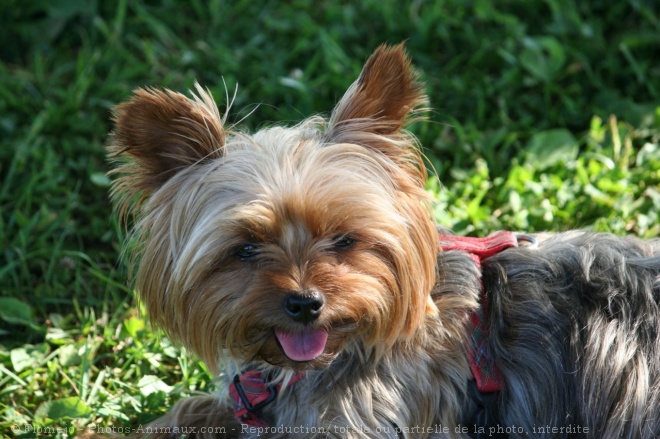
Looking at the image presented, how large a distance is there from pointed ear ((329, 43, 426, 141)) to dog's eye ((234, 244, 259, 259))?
594 millimetres

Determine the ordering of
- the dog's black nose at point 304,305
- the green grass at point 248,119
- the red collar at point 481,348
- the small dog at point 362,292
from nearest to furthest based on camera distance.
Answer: the dog's black nose at point 304,305, the small dog at point 362,292, the red collar at point 481,348, the green grass at point 248,119

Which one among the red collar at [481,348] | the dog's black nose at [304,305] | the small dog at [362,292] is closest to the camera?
the dog's black nose at [304,305]

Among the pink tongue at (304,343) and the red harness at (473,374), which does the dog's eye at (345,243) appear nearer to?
the pink tongue at (304,343)

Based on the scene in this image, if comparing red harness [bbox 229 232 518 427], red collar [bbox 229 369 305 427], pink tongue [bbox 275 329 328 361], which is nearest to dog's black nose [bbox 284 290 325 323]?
pink tongue [bbox 275 329 328 361]

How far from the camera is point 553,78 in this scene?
6273 millimetres

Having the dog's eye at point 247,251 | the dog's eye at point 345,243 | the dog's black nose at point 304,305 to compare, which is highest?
the dog's eye at point 247,251

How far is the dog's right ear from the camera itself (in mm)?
3414

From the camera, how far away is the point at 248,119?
6219 millimetres

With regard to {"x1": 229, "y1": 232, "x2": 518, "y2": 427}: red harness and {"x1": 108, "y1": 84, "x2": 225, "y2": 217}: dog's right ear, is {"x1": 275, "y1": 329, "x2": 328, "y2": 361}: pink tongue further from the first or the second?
{"x1": 108, "y1": 84, "x2": 225, "y2": 217}: dog's right ear

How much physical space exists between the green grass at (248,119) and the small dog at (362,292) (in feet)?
3.60

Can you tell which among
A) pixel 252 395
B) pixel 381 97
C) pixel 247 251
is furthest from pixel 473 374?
pixel 381 97

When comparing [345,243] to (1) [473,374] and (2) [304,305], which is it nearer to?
(2) [304,305]

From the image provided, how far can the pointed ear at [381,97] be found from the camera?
11.4ft

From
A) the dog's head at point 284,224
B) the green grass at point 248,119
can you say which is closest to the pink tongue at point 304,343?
the dog's head at point 284,224
